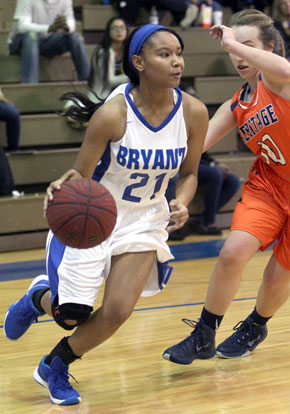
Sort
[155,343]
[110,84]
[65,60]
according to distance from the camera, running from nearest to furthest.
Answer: [155,343]
[110,84]
[65,60]

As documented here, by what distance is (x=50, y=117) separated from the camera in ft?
25.7

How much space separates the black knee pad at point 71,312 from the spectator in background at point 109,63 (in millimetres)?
4822

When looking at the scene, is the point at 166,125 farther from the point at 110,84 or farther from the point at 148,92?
the point at 110,84

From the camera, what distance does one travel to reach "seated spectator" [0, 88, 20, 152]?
7.15 metres

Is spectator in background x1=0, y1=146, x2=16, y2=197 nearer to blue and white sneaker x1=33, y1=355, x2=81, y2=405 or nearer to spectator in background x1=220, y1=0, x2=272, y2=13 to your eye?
blue and white sneaker x1=33, y1=355, x2=81, y2=405

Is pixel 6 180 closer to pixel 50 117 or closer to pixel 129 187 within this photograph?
pixel 50 117

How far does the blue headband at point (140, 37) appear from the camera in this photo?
3092 mm

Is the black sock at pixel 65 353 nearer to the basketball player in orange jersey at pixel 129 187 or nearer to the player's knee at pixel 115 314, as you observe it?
the basketball player in orange jersey at pixel 129 187

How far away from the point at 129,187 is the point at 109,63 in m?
4.87

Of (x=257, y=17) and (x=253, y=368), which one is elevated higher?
(x=257, y=17)

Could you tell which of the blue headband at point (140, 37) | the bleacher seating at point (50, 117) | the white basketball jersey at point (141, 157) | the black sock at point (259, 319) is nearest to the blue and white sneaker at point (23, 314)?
the white basketball jersey at point (141, 157)

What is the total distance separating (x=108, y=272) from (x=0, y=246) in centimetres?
389

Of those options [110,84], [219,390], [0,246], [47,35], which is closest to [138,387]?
[219,390]

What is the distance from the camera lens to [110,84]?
772 centimetres
